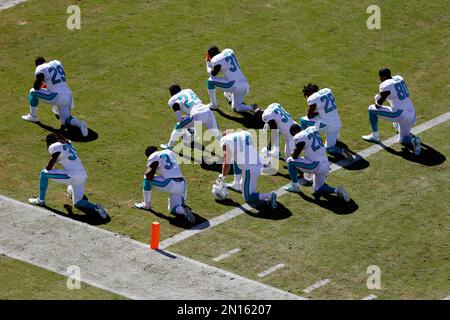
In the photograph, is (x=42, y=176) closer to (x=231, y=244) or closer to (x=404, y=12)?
(x=231, y=244)

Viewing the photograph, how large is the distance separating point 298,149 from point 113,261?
566 cm

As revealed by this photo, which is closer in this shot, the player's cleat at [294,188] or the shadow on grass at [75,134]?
the player's cleat at [294,188]

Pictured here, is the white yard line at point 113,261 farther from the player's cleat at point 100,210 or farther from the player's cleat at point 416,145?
the player's cleat at point 416,145

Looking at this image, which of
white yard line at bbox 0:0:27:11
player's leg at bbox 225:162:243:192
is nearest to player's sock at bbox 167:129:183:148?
player's leg at bbox 225:162:243:192

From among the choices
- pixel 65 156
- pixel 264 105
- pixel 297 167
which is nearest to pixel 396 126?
pixel 264 105

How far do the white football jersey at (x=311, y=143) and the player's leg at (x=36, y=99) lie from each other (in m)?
7.31

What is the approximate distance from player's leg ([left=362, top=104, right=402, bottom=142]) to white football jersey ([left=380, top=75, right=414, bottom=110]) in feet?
0.55

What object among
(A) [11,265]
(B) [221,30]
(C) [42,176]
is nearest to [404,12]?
(B) [221,30]

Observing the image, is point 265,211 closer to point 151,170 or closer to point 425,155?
point 151,170

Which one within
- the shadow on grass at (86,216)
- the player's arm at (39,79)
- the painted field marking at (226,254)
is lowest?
the painted field marking at (226,254)

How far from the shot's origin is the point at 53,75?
1303 inches

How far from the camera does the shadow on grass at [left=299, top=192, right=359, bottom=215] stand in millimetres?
29375

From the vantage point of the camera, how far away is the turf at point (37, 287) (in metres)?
25.3

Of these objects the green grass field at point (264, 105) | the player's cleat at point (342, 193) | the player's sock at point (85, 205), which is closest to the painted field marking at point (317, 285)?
the green grass field at point (264, 105)
